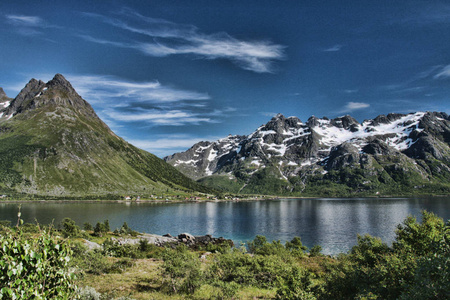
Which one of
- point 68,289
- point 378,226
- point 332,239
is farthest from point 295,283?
point 378,226

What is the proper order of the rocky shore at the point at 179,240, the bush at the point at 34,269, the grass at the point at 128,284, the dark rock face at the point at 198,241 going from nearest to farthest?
the bush at the point at 34,269
the grass at the point at 128,284
the rocky shore at the point at 179,240
the dark rock face at the point at 198,241

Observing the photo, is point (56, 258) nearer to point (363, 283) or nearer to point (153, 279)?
point (363, 283)

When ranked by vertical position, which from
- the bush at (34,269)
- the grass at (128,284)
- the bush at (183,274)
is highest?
the bush at (34,269)

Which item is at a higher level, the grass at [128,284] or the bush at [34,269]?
the bush at [34,269]

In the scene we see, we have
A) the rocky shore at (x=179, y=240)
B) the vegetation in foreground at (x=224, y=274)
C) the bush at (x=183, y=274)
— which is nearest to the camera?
the vegetation in foreground at (x=224, y=274)

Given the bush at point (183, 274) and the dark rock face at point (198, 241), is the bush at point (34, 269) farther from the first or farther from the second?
the dark rock face at point (198, 241)

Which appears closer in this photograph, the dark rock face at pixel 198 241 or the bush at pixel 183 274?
the bush at pixel 183 274

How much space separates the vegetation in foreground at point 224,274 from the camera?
7.48 metres

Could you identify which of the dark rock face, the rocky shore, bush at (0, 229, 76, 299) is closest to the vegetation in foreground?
bush at (0, 229, 76, 299)

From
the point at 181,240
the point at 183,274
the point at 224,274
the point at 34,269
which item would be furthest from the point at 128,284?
the point at 181,240

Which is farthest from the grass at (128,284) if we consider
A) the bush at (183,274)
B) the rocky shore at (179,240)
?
the rocky shore at (179,240)

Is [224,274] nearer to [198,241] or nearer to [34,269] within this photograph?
[34,269]

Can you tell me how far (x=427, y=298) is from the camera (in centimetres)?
1158

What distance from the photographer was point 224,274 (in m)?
35.5
